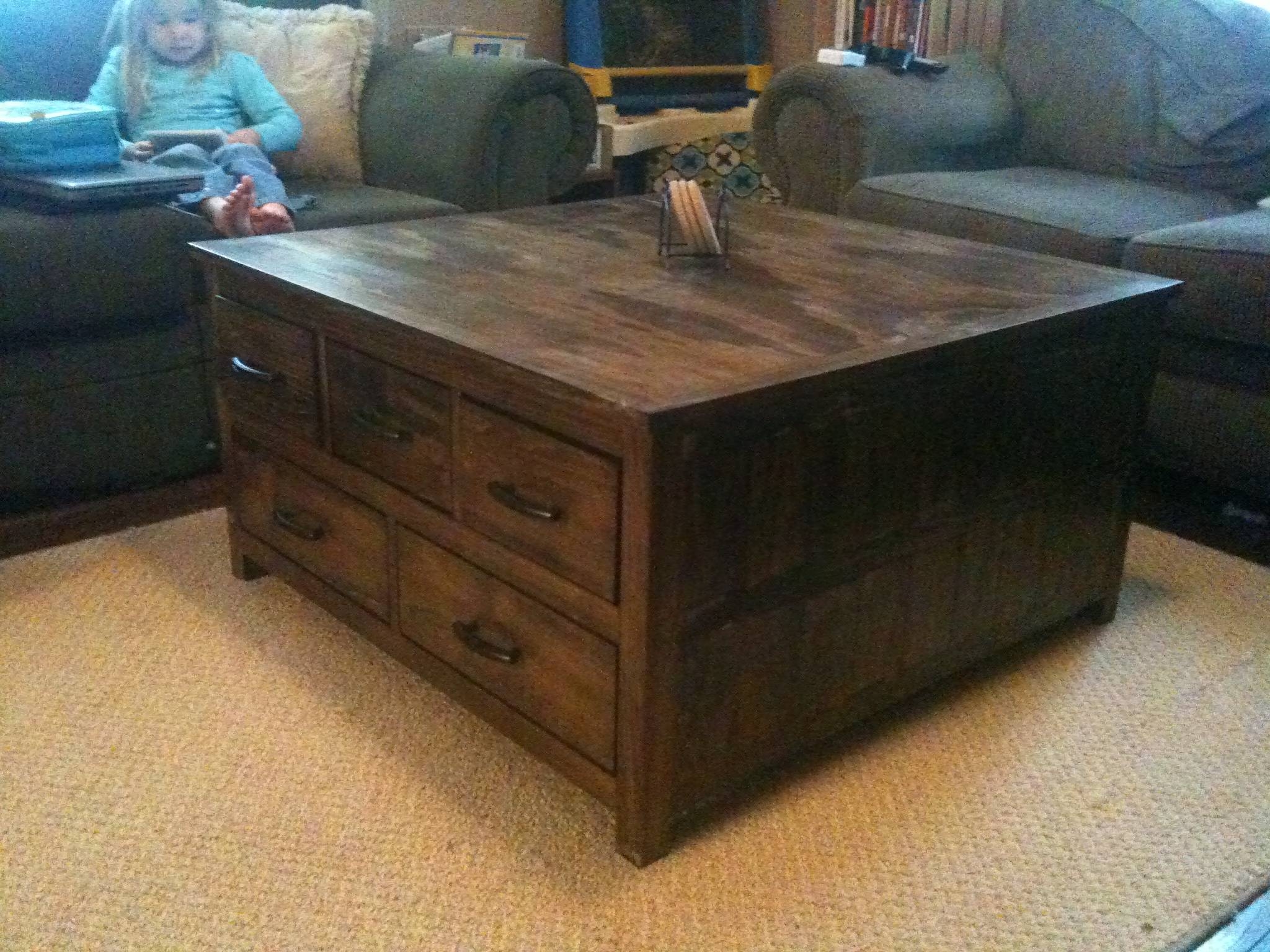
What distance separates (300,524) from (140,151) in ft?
3.18

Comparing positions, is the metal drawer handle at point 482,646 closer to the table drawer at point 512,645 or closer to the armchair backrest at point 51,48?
the table drawer at point 512,645

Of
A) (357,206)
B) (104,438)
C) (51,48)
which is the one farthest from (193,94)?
(104,438)

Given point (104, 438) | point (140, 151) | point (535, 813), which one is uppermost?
point (140, 151)

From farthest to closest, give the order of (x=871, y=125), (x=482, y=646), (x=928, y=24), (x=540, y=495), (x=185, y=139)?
(x=928, y=24)
(x=871, y=125)
(x=185, y=139)
(x=482, y=646)
(x=540, y=495)

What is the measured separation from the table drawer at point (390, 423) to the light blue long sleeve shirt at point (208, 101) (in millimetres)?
1091

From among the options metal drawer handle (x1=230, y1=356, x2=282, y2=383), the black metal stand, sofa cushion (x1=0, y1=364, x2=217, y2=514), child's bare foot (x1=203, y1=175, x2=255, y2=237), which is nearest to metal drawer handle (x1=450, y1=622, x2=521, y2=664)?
metal drawer handle (x1=230, y1=356, x2=282, y2=383)

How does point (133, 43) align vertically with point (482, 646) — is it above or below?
above

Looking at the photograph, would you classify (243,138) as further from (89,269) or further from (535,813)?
(535,813)

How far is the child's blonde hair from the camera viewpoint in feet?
6.99

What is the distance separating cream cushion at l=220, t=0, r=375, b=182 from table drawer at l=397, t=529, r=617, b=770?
4.29 ft

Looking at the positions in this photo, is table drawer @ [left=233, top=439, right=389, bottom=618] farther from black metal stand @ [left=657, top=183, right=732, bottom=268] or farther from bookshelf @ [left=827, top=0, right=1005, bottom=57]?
bookshelf @ [left=827, top=0, right=1005, bottom=57]

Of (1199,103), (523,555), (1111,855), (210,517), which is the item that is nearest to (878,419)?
(523,555)

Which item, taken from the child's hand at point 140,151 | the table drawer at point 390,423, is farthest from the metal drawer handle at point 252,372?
the child's hand at point 140,151

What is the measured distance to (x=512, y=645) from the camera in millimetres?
1128
